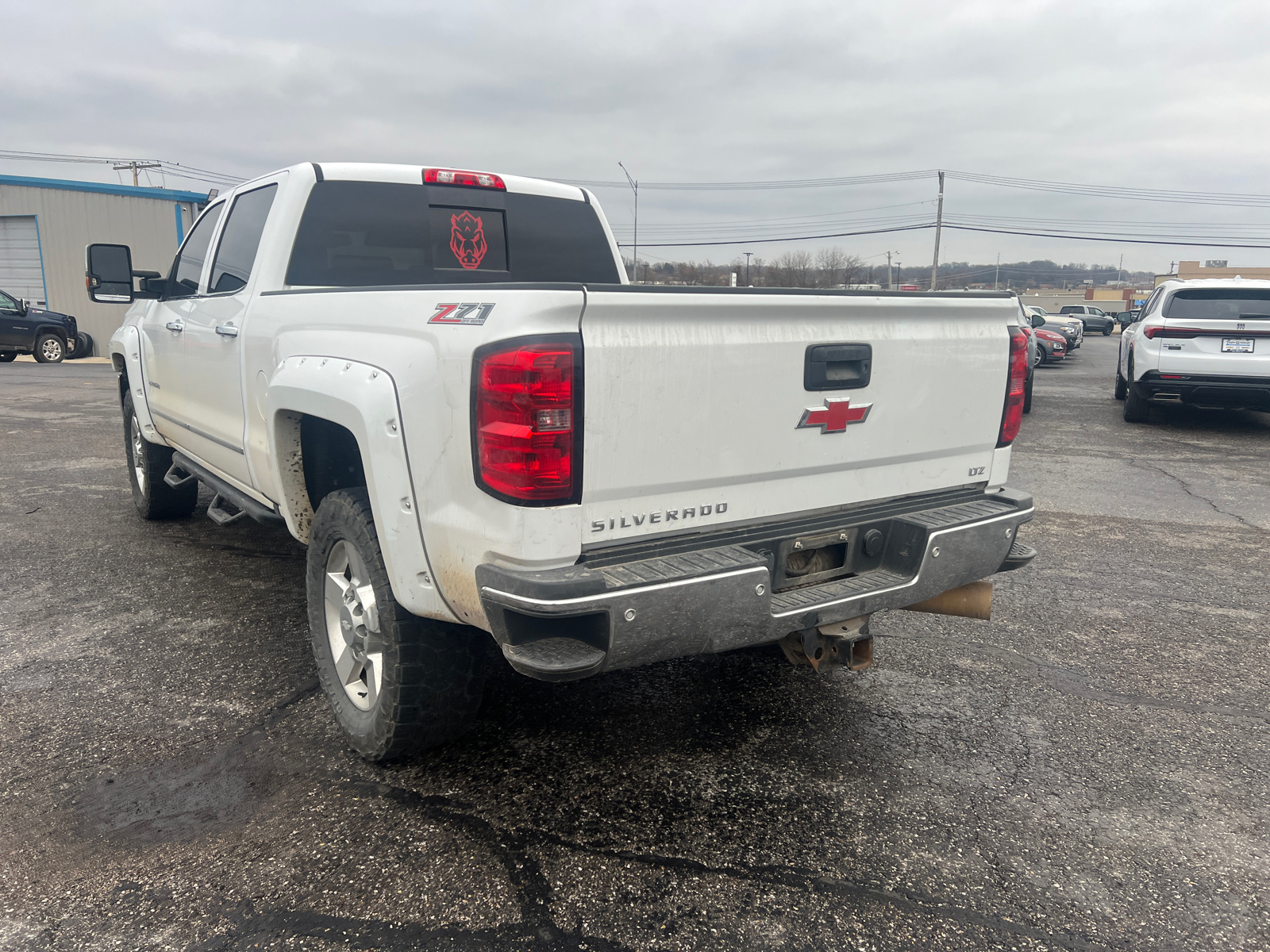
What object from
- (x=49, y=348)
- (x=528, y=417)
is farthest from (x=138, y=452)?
(x=49, y=348)

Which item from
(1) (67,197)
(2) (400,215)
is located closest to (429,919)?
(2) (400,215)

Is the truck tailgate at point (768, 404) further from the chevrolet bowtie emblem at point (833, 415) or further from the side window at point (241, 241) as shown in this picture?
the side window at point (241, 241)

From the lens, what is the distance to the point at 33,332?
2092 cm

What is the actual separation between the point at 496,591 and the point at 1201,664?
3410 mm

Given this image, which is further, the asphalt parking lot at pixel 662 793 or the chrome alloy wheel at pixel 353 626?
the chrome alloy wheel at pixel 353 626

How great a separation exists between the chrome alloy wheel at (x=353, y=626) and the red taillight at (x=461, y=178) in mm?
2104

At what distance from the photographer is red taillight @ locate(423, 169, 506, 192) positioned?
4387mm

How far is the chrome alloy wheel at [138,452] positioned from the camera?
240 inches

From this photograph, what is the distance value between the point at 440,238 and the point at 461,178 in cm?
33

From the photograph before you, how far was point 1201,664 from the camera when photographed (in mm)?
4035

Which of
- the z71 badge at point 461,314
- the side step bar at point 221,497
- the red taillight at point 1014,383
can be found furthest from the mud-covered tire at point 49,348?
→ the red taillight at point 1014,383

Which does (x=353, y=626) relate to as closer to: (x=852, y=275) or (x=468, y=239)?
(x=468, y=239)

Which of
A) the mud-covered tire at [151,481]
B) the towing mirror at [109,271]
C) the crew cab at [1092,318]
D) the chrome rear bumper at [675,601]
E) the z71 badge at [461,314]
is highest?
the towing mirror at [109,271]

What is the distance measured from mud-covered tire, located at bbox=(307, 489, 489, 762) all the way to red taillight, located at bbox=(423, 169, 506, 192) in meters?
1.98
